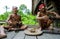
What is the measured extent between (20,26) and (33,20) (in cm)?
73

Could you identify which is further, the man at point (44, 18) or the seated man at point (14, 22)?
the seated man at point (14, 22)

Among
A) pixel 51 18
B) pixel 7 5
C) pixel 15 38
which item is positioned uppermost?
pixel 7 5

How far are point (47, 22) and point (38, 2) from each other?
119 cm

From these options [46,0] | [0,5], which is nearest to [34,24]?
[46,0]

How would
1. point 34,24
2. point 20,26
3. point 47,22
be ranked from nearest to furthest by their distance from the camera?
1. point 47,22
2. point 20,26
3. point 34,24

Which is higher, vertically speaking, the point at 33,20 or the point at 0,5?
the point at 0,5

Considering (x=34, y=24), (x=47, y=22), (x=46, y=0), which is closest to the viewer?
(x=47, y=22)

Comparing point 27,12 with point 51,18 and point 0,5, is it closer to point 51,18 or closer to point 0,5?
point 0,5

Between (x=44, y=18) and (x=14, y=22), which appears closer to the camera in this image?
(x=44, y=18)

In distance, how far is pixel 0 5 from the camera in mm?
4375

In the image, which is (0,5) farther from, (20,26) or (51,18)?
(51,18)

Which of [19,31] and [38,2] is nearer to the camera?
[19,31]

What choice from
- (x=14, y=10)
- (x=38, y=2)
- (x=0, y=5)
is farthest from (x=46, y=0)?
(x=0, y=5)

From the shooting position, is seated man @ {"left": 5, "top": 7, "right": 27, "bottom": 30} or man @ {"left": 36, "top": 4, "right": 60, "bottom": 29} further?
seated man @ {"left": 5, "top": 7, "right": 27, "bottom": 30}
